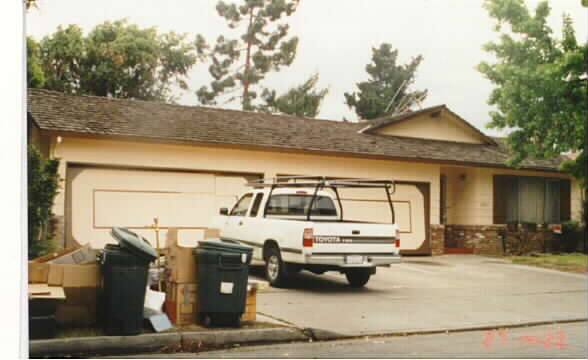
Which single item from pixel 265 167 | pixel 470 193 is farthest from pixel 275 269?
pixel 470 193

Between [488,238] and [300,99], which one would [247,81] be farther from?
[488,238]

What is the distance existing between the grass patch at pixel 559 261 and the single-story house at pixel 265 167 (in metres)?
1.54

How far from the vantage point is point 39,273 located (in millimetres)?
7773

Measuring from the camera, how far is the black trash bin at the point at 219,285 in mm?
8273

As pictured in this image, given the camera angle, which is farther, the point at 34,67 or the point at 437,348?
the point at 34,67

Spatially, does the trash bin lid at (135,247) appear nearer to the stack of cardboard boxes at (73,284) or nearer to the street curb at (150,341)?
the stack of cardboard boxes at (73,284)

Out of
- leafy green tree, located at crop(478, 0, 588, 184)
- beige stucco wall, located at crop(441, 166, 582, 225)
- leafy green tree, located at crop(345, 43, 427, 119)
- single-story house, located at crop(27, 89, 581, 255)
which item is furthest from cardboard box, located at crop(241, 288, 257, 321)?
leafy green tree, located at crop(345, 43, 427, 119)

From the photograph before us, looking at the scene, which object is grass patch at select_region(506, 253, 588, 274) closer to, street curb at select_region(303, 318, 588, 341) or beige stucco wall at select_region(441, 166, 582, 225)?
beige stucco wall at select_region(441, 166, 582, 225)

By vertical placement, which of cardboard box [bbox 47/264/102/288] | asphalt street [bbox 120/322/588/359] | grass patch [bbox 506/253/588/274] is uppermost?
cardboard box [bbox 47/264/102/288]

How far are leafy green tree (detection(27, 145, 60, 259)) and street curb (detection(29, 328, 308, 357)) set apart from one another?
540cm

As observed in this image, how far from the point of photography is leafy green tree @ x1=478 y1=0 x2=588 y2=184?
16.9 metres

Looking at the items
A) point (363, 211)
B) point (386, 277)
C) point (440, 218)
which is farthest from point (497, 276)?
point (440, 218)
